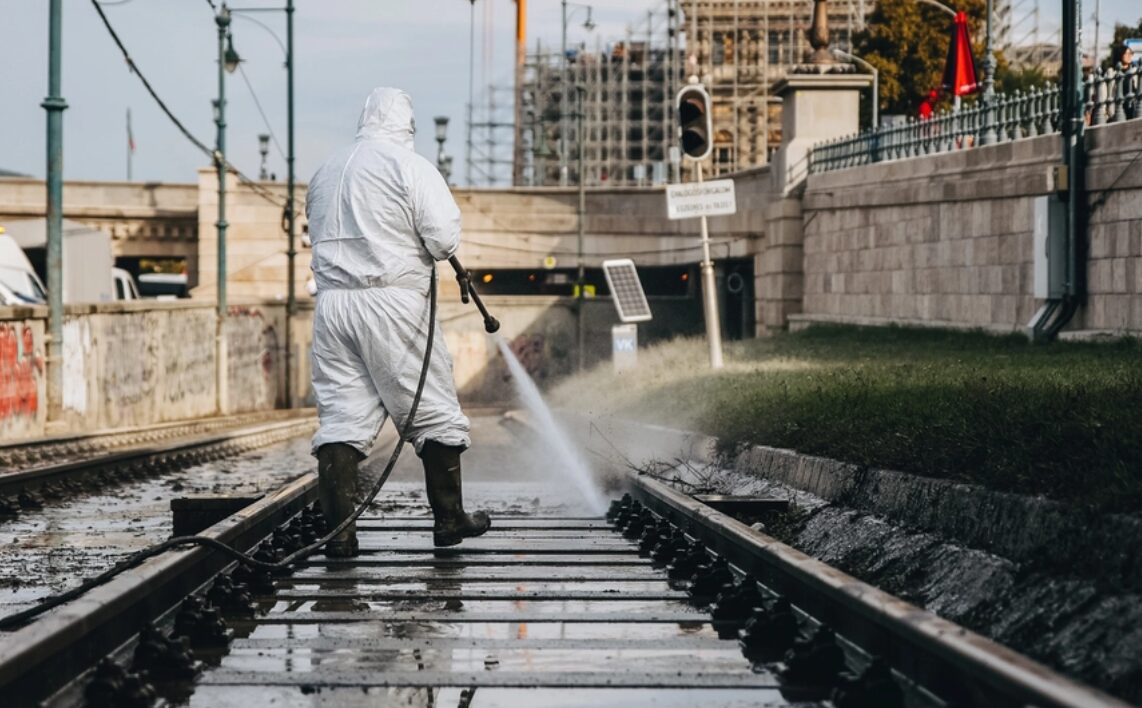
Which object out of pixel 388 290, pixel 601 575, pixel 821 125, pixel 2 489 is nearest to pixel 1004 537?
pixel 601 575

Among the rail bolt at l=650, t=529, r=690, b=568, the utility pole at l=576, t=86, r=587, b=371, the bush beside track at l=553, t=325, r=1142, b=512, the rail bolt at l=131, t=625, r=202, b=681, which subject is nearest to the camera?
the rail bolt at l=131, t=625, r=202, b=681

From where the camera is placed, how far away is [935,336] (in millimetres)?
21812

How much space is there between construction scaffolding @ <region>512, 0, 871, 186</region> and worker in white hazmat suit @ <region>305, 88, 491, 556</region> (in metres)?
83.0

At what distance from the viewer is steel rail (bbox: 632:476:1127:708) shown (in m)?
3.25

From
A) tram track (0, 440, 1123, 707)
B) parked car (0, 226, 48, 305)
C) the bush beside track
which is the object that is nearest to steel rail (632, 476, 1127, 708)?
tram track (0, 440, 1123, 707)

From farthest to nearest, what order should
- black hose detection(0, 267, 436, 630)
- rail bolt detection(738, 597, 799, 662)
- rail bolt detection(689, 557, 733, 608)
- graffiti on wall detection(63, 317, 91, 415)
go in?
1. graffiti on wall detection(63, 317, 91, 415)
2. rail bolt detection(689, 557, 733, 608)
3. black hose detection(0, 267, 436, 630)
4. rail bolt detection(738, 597, 799, 662)

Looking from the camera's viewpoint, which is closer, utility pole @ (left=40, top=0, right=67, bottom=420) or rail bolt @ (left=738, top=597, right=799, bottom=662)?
rail bolt @ (left=738, top=597, right=799, bottom=662)

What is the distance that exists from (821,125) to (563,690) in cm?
2788

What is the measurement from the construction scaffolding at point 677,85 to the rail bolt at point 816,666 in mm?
85914

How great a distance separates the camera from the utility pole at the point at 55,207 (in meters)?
20.9

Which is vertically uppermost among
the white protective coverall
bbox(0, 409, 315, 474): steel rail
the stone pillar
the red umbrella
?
the red umbrella

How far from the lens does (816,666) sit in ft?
14.2

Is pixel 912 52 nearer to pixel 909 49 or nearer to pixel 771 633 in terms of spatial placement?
pixel 909 49

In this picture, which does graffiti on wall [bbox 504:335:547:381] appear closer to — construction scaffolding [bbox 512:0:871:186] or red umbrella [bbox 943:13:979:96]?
red umbrella [bbox 943:13:979:96]
